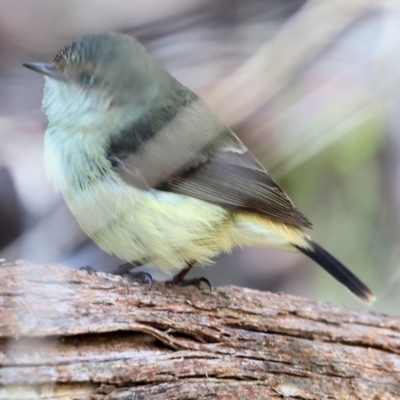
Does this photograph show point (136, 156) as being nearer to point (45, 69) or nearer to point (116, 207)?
point (116, 207)

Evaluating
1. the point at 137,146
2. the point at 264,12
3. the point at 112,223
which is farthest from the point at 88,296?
the point at 264,12

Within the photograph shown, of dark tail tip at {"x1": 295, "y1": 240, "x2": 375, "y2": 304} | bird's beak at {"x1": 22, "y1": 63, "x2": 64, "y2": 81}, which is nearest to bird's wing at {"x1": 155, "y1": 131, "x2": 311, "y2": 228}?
dark tail tip at {"x1": 295, "y1": 240, "x2": 375, "y2": 304}

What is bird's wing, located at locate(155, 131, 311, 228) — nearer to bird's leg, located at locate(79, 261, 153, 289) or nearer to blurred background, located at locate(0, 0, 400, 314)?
blurred background, located at locate(0, 0, 400, 314)

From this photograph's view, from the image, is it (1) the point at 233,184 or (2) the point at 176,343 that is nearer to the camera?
(2) the point at 176,343

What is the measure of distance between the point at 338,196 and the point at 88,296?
2.85ft

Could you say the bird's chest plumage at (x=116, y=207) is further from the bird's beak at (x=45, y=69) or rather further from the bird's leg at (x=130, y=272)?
the bird's beak at (x=45, y=69)

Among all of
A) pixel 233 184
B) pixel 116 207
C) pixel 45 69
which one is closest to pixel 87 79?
pixel 45 69

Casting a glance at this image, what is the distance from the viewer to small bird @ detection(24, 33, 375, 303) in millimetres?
1071

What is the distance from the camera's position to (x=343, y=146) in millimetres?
1438

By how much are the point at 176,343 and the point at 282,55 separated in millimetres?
678

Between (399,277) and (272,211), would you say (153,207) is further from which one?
(399,277)

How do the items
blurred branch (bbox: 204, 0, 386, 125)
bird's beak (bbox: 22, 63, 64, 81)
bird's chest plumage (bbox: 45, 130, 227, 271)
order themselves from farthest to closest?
blurred branch (bbox: 204, 0, 386, 125) → bird's chest plumage (bbox: 45, 130, 227, 271) → bird's beak (bbox: 22, 63, 64, 81)

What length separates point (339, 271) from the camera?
1.50 meters

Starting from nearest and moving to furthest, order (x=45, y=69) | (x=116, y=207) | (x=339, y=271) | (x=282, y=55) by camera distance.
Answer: (x=45, y=69) → (x=116, y=207) → (x=282, y=55) → (x=339, y=271)
